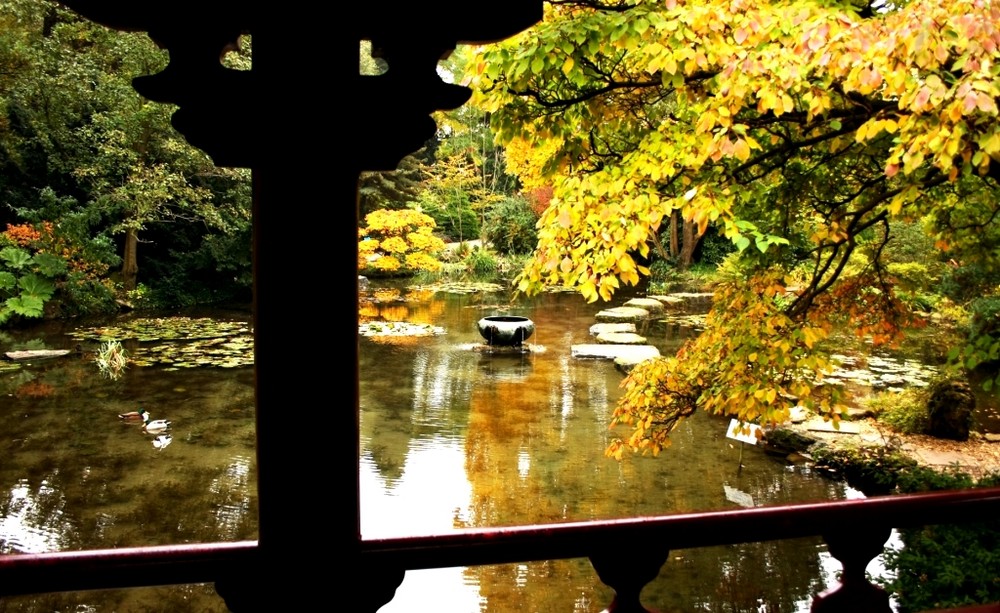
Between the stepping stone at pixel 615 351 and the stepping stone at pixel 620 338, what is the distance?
1.15ft

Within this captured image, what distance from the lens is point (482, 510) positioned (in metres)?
4.89

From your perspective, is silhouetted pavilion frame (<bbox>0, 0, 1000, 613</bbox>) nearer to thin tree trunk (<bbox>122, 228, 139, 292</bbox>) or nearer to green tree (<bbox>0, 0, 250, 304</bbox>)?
green tree (<bbox>0, 0, 250, 304</bbox>)

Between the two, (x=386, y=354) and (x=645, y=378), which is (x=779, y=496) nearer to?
(x=645, y=378)

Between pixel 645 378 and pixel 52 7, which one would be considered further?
pixel 52 7

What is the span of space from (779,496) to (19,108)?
41.9ft

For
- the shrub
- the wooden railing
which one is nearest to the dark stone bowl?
the shrub

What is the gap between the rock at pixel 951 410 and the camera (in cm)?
612

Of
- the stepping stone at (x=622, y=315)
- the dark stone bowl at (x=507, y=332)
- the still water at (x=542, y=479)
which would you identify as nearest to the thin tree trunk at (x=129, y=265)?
the still water at (x=542, y=479)

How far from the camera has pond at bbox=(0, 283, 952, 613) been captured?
3.95 m

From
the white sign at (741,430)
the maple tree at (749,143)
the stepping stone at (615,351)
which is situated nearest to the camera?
the maple tree at (749,143)

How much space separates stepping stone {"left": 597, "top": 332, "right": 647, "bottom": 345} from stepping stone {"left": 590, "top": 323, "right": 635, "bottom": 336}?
231 millimetres

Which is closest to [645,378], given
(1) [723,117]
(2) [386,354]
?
(1) [723,117]

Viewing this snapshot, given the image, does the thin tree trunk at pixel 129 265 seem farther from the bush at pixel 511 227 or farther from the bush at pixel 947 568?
the bush at pixel 947 568

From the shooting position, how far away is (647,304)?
1497 centimetres
